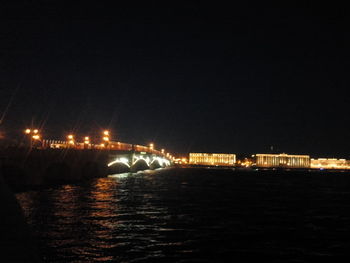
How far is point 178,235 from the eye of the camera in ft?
80.7

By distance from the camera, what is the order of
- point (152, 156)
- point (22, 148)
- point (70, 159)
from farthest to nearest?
point (152, 156)
point (70, 159)
point (22, 148)

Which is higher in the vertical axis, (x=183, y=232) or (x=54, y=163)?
(x=54, y=163)

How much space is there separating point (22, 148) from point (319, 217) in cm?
3534

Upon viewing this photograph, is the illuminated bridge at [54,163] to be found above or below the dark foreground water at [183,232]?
above

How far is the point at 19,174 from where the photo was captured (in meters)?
59.4

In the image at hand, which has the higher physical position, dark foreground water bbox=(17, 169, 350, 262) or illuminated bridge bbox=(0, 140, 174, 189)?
illuminated bridge bbox=(0, 140, 174, 189)

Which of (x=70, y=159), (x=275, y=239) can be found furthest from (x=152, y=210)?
(x=70, y=159)

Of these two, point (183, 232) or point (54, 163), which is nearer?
point (183, 232)

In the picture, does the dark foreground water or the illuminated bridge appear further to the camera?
the illuminated bridge

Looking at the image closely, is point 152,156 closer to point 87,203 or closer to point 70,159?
point 70,159

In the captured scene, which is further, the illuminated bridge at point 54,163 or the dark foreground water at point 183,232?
the illuminated bridge at point 54,163

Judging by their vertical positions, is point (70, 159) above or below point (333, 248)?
above

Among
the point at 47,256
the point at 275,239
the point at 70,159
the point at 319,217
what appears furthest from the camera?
the point at 70,159

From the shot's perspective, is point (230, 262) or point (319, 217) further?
point (319, 217)
